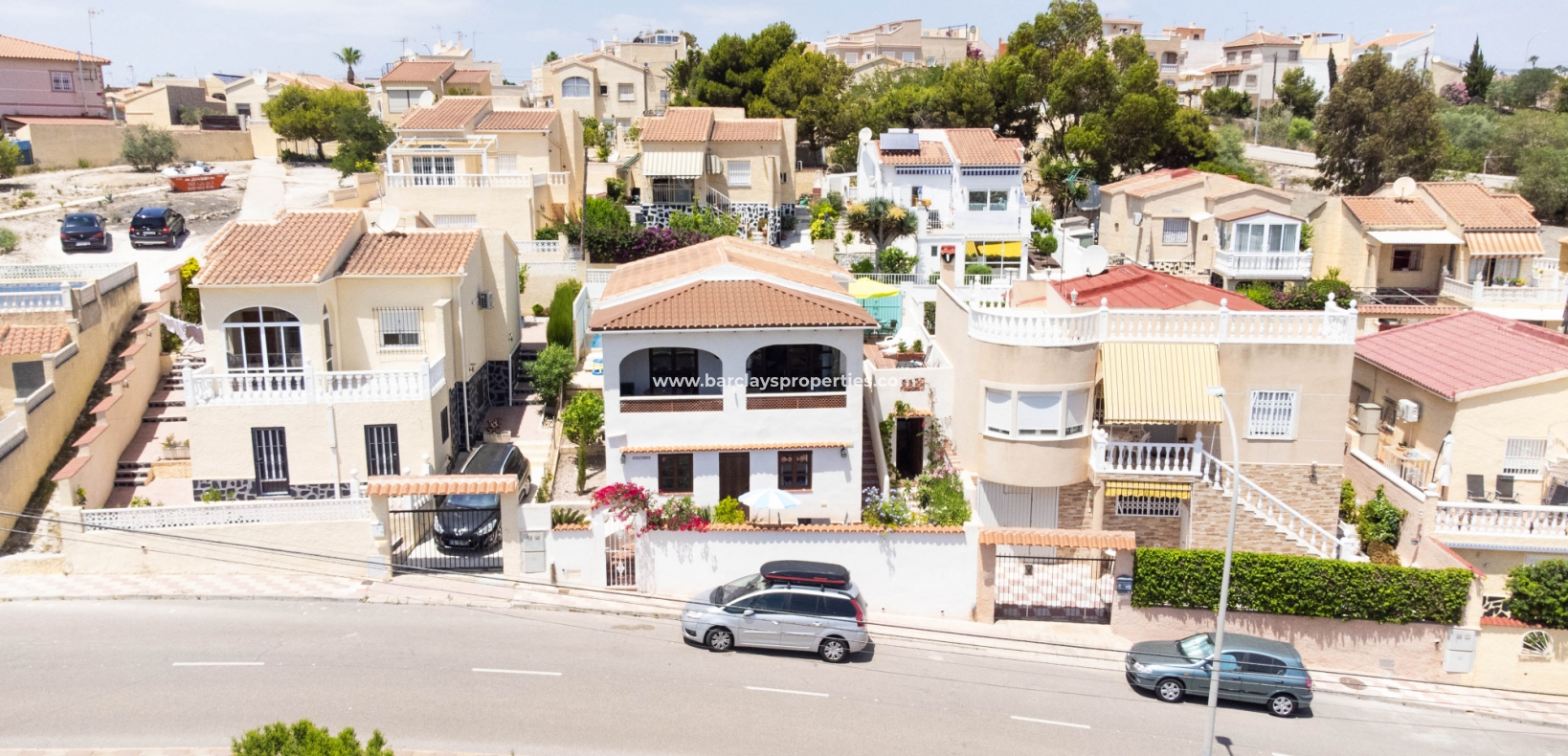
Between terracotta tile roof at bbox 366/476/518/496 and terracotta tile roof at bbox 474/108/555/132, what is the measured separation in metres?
29.1

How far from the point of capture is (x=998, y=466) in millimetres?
26391

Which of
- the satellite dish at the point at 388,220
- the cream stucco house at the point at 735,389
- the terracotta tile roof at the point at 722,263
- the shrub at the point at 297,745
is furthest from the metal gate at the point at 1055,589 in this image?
the satellite dish at the point at 388,220

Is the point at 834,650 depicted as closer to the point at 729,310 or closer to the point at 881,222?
the point at 729,310

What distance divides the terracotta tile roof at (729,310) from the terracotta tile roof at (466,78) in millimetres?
53805

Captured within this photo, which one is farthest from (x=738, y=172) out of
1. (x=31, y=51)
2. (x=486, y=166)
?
(x=31, y=51)

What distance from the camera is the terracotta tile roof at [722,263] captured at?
28141mm

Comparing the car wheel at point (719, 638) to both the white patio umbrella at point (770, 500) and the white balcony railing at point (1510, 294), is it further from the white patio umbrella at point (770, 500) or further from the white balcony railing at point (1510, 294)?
the white balcony railing at point (1510, 294)

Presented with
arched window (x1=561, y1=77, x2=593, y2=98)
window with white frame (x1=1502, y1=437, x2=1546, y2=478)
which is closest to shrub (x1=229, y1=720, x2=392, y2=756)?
window with white frame (x1=1502, y1=437, x2=1546, y2=478)

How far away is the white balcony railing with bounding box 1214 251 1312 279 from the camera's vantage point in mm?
48125

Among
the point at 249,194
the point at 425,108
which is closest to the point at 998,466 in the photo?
the point at 425,108

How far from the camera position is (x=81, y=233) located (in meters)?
45.5

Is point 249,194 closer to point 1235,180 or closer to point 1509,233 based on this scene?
point 1235,180

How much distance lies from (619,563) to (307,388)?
9.36 metres

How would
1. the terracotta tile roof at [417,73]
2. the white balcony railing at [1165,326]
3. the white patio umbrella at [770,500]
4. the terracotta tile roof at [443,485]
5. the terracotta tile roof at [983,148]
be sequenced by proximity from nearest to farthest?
the terracotta tile roof at [443,485], the white patio umbrella at [770,500], the white balcony railing at [1165,326], the terracotta tile roof at [983,148], the terracotta tile roof at [417,73]
